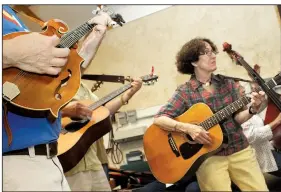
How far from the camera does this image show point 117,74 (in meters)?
1.25

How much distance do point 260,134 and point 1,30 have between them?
3.07ft

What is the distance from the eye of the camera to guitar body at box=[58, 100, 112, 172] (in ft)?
→ 3.70

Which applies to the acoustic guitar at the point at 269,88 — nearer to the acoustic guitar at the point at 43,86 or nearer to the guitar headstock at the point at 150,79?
the guitar headstock at the point at 150,79

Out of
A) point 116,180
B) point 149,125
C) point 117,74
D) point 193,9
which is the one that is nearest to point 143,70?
point 117,74

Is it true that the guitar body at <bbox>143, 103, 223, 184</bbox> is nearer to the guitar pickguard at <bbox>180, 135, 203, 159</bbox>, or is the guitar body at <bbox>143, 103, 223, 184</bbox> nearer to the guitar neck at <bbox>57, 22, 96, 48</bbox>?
the guitar pickguard at <bbox>180, 135, 203, 159</bbox>

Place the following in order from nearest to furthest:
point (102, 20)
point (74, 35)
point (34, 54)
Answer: point (34, 54), point (74, 35), point (102, 20)

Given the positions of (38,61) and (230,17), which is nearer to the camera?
(38,61)

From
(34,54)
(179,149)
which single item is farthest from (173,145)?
(34,54)

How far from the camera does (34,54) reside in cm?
87

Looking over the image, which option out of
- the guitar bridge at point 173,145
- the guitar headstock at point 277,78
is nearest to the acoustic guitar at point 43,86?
the guitar bridge at point 173,145

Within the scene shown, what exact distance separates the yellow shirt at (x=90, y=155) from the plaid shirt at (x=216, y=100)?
241 mm

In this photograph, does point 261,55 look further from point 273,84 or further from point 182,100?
point 182,100

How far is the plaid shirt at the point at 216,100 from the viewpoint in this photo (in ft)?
3.82

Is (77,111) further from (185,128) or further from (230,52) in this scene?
(230,52)
